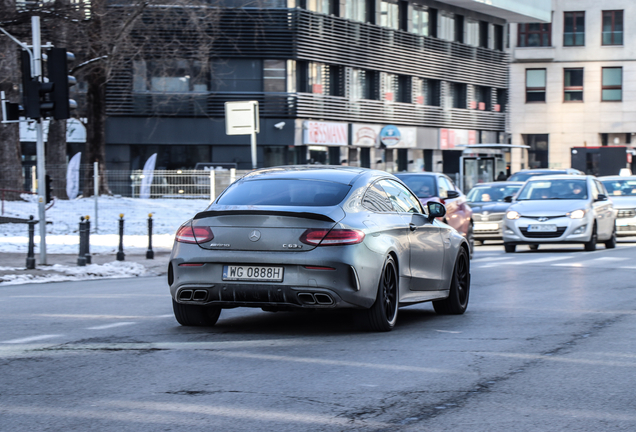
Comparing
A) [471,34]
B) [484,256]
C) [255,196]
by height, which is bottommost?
[484,256]

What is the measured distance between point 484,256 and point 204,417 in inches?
639

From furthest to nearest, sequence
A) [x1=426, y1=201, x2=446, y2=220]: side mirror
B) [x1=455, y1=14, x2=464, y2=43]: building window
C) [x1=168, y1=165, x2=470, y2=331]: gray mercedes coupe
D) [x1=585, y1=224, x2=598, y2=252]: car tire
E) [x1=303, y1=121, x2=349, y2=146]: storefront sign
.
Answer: [x1=455, y1=14, x2=464, y2=43]: building window → [x1=303, y1=121, x2=349, y2=146]: storefront sign → [x1=585, y1=224, x2=598, y2=252]: car tire → [x1=426, y1=201, x2=446, y2=220]: side mirror → [x1=168, y1=165, x2=470, y2=331]: gray mercedes coupe

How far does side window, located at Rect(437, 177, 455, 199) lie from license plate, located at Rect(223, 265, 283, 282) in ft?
42.5

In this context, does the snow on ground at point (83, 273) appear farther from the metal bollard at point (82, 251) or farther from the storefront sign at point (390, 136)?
the storefront sign at point (390, 136)

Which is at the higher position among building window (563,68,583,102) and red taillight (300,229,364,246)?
building window (563,68,583,102)

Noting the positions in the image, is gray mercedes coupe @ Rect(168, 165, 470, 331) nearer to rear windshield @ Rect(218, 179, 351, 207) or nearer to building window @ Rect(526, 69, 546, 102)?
rear windshield @ Rect(218, 179, 351, 207)

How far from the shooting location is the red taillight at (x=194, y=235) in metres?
8.66

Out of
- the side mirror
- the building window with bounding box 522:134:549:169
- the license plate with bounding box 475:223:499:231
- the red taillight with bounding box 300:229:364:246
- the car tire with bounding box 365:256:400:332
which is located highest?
the building window with bounding box 522:134:549:169

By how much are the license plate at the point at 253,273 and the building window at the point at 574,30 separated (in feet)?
211

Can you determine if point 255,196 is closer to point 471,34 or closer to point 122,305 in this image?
point 122,305

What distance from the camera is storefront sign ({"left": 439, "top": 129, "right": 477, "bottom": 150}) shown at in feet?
182

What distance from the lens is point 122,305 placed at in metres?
11.6

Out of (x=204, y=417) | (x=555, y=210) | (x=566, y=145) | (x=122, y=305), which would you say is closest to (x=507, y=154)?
(x=566, y=145)

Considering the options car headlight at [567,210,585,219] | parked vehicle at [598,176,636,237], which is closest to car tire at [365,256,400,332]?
car headlight at [567,210,585,219]
